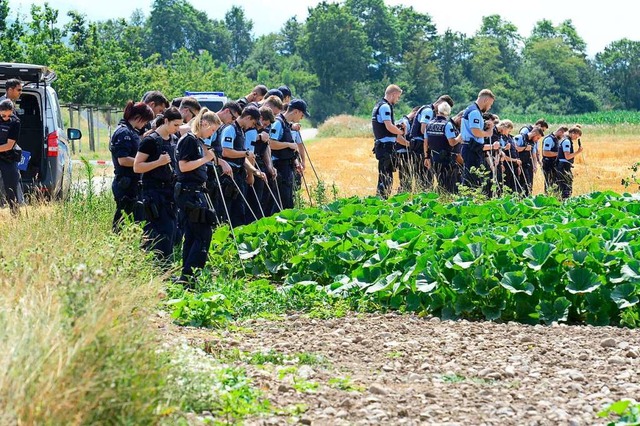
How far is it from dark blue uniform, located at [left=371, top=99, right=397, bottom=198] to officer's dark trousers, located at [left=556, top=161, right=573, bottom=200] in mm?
3747

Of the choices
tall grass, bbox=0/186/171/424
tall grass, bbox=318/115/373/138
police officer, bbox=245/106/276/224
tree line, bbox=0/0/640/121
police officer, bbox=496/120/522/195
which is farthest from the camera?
tree line, bbox=0/0/640/121

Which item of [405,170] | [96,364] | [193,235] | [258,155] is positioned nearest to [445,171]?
[405,170]

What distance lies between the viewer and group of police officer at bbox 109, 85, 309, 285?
10281 millimetres

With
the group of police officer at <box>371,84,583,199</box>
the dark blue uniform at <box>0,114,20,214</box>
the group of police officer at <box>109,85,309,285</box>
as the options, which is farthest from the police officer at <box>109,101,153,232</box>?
the group of police officer at <box>371,84,583,199</box>

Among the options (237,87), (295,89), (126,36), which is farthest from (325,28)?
(126,36)

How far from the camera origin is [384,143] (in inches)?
711

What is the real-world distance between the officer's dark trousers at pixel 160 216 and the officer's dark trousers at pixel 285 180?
4276 millimetres

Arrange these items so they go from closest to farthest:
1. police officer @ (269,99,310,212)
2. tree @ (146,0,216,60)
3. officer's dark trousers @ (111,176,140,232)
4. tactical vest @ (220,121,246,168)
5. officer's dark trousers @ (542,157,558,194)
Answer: officer's dark trousers @ (111,176,140,232)
tactical vest @ (220,121,246,168)
police officer @ (269,99,310,212)
officer's dark trousers @ (542,157,558,194)
tree @ (146,0,216,60)

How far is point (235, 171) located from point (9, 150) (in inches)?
115

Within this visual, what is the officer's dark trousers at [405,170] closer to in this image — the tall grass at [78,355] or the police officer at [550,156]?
the police officer at [550,156]

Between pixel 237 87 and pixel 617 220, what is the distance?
73.7 m

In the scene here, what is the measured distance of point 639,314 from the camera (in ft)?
28.5

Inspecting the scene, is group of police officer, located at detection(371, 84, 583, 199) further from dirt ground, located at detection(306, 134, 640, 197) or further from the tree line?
the tree line

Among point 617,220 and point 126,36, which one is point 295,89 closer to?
point 126,36
